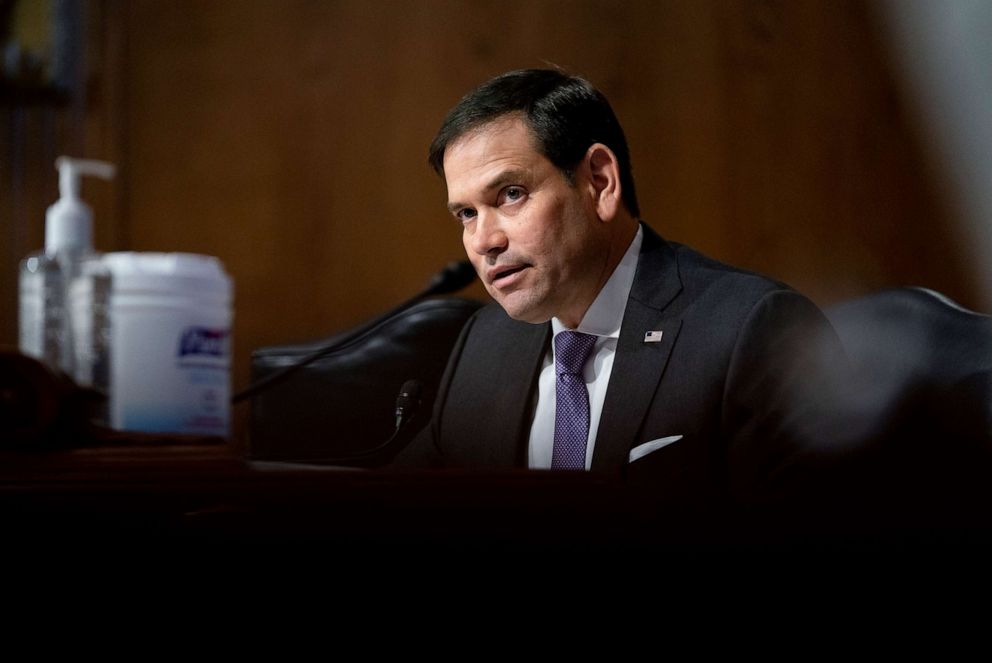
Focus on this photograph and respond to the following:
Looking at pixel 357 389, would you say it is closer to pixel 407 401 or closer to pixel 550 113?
Answer: pixel 407 401

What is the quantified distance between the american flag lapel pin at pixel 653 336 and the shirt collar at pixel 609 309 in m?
0.02

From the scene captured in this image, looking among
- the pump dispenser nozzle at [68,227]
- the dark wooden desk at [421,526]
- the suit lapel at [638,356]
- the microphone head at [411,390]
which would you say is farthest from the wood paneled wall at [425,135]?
the dark wooden desk at [421,526]

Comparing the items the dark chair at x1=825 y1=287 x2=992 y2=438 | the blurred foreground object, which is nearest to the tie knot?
the dark chair at x1=825 y1=287 x2=992 y2=438

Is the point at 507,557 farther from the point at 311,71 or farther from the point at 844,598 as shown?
the point at 311,71

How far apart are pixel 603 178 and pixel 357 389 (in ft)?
1.19

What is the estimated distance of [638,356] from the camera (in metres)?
→ 0.77

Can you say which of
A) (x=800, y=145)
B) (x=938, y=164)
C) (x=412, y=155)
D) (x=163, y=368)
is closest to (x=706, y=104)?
(x=800, y=145)

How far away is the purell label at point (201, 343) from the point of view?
2.62 feet

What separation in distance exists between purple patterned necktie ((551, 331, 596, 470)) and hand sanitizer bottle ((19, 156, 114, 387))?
14.4 inches

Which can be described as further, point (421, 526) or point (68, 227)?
point (68, 227)

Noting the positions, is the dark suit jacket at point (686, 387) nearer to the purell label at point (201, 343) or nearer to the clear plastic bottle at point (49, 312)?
the purell label at point (201, 343)

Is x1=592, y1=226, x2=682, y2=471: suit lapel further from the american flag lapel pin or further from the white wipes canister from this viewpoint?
the white wipes canister

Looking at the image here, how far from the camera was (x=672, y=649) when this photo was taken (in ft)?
1.43

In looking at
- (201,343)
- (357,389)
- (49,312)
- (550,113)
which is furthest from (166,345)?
(550,113)
